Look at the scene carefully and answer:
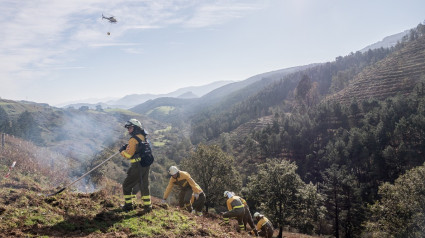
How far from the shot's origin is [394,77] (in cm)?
10956

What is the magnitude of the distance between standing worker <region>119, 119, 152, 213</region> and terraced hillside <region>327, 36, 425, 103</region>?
97.9 metres

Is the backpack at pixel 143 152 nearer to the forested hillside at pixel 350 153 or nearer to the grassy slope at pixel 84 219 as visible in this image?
the grassy slope at pixel 84 219

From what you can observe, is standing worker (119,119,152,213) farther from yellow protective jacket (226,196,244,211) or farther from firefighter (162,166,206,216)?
yellow protective jacket (226,196,244,211)

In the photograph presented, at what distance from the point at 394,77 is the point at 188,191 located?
419 ft

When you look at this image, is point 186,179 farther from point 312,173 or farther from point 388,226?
point 312,173

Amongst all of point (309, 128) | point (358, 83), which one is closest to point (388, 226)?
point (309, 128)

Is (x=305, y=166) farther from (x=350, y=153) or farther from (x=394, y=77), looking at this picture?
(x=394, y=77)

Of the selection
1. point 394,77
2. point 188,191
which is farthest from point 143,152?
point 394,77

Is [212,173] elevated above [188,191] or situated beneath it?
situated beneath

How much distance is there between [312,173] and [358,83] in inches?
2924

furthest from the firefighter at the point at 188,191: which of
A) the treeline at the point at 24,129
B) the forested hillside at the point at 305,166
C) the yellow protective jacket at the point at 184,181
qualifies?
the treeline at the point at 24,129

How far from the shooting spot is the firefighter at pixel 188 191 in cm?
1344

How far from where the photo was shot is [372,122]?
77.2 m

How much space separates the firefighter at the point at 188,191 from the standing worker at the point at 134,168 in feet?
10.6
